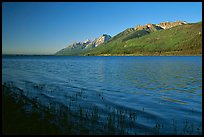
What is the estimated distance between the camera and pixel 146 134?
17.0 meters

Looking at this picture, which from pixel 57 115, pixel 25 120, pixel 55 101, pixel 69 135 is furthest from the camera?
pixel 55 101

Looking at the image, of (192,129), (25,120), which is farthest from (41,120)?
(192,129)

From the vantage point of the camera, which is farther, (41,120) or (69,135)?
(41,120)

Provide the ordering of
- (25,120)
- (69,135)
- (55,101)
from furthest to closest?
(55,101) → (25,120) → (69,135)

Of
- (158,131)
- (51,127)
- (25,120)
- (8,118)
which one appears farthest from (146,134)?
(8,118)

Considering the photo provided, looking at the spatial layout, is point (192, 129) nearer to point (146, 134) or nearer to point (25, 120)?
point (146, 134)

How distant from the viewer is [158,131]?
17.8 m

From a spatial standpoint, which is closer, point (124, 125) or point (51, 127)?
point (51, 127)

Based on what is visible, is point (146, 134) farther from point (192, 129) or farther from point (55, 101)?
point (55, 101)

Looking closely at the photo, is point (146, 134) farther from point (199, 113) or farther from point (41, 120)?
point (199, 113)

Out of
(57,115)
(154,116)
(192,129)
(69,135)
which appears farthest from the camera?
(154,116)

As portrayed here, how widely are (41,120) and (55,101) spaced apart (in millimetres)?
9997

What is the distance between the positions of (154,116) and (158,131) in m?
4.93

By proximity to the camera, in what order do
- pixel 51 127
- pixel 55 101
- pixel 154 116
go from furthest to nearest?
pixel 55 101 < pixel 154 116 < pixel 51 127
